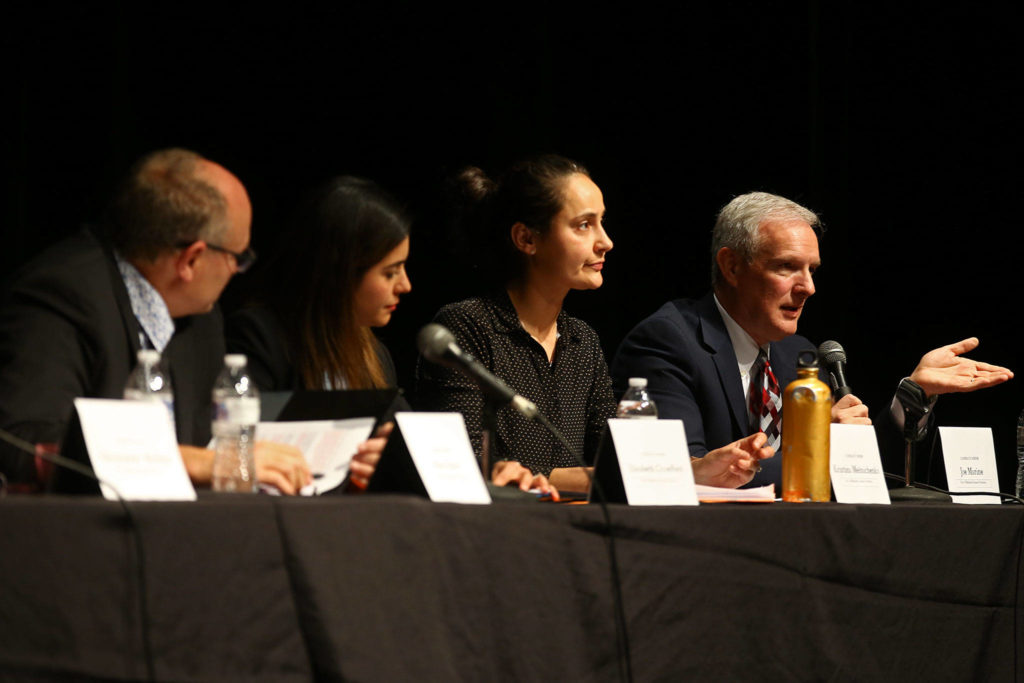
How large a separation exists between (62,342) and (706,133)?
2624mm

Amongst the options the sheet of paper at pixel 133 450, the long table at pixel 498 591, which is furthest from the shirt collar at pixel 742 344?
the sheet of paper at pixel 133 450

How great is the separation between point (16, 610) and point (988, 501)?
193 centimetres

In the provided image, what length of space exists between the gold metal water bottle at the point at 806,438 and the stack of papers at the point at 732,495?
0.05 meters

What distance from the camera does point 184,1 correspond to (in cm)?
301

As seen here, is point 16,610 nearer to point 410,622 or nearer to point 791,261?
point 410,622

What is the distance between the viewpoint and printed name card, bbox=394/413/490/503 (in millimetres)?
1594

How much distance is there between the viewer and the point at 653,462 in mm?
1813

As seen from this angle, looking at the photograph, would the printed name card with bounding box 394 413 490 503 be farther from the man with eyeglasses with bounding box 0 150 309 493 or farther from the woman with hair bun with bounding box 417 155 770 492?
the woman with hair bun with bounding box 417 155 770 492

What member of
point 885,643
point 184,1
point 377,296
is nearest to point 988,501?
point 885,643

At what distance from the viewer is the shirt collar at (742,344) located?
2951 millimetres

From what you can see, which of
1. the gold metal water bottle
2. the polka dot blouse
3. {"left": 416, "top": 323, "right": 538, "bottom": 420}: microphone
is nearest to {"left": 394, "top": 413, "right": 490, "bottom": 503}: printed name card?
{"left": 416, "top": 323, "right": 538, "bottom": 420}: microphone

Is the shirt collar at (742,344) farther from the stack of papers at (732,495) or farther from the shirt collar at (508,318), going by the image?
the stack of papers at (732,495)

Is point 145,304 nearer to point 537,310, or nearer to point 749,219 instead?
point 537,310

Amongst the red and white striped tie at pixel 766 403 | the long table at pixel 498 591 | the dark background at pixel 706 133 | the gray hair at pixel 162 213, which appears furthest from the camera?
the dark background at pixel 706 133
